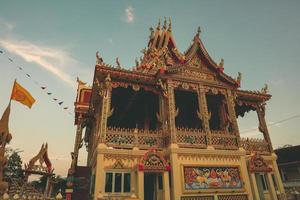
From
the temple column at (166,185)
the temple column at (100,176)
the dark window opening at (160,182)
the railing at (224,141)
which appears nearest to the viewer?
the temple column at (100,176)

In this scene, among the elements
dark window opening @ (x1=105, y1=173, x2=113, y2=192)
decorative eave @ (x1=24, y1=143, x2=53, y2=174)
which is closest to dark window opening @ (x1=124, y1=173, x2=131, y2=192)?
dark window opening @ (x1=105, y1=173, x2=113, y2=192)

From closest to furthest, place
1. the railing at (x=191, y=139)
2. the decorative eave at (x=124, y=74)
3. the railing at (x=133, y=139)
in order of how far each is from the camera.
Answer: the railing at (x=133, y=139) < the railing at (x=191, y=139) < the decorative eave at (x=124, y=74)

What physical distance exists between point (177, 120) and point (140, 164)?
298 inches

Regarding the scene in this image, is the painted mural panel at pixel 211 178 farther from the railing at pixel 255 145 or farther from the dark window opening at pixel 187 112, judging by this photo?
the dark window opening at pixel 187 112

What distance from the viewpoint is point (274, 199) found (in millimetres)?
12086

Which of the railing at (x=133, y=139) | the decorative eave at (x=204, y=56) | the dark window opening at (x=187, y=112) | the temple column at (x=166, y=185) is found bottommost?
the temple column at (x=166, y=185)

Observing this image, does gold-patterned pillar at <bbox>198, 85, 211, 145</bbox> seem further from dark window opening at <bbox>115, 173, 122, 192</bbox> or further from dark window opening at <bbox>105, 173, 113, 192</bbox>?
dark window opening at <bbox>105, 173, 113, 192</bbox>

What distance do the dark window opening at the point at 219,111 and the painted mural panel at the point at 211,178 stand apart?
3.18 meters

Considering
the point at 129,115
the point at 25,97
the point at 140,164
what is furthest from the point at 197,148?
the point at 25,97

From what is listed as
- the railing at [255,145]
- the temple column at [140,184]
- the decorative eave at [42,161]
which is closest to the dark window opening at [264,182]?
the railing at [255,145]

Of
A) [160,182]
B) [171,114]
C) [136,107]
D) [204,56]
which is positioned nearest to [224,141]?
[171,114]

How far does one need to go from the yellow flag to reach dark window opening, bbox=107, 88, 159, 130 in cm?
519

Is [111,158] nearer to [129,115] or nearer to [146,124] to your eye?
[146,124]

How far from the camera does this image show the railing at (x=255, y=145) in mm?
13641
